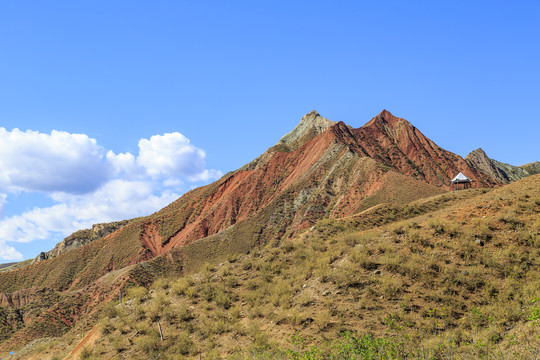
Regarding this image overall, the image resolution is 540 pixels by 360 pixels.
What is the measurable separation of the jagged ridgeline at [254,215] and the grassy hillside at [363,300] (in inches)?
81.8

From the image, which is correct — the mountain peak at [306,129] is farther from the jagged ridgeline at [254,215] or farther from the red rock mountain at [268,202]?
the red rock mountain at [268,202]

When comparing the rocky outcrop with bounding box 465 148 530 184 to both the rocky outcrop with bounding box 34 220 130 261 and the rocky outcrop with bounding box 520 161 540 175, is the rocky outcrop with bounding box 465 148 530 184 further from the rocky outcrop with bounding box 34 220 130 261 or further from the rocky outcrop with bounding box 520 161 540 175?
the rocky outcrop with bounding box 34 220 130 261

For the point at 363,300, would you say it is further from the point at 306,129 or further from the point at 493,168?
the point at 493,168

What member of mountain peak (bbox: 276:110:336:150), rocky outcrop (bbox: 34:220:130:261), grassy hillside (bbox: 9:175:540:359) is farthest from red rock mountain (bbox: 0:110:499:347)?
grassy hillside (bbox: 9:175:540:359)

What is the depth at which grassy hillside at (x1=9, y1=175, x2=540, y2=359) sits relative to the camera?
14117mm

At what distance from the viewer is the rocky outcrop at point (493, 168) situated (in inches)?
4626

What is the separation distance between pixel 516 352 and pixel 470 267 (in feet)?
22.4

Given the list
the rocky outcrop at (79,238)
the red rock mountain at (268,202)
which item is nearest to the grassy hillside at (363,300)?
the red rock mountain at (268,202)

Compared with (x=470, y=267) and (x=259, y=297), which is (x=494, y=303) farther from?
(x=259, y=297)

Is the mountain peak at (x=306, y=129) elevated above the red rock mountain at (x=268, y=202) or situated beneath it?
elevated above

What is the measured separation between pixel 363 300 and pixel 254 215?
59.0 meters

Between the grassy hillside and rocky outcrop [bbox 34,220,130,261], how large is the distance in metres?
86.9

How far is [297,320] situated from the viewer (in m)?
16.6

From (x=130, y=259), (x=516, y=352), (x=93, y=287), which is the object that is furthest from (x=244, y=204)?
(x=516, y=352)
